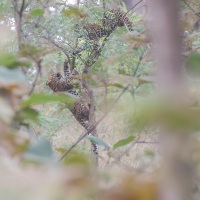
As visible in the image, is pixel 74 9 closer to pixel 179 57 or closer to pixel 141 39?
pixel 141 39

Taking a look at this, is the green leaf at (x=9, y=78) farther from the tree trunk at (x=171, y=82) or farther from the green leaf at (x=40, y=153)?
the tree trunk at (x=171, y=82)

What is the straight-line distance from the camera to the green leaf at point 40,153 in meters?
0.29

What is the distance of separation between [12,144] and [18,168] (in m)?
0.07

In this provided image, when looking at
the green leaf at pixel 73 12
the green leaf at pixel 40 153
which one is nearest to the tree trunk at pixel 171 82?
the green leaf at pixel 40 153

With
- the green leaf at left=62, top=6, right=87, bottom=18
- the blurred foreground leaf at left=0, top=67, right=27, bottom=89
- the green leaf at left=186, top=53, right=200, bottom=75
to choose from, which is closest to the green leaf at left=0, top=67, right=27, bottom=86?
the blurred foreground leaf at left=0, top=67, right=27, bottom=89

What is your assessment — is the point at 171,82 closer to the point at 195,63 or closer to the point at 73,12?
the point at 195,63

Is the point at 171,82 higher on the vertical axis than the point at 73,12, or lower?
lower

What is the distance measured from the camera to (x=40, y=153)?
12.0 inches

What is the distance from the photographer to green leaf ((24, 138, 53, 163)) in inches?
11.4

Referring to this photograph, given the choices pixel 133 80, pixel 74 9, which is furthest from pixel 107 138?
pixel 133 80

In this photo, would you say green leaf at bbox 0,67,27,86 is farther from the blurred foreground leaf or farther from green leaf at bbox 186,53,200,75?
green leaf at bbox 186,53,200,75

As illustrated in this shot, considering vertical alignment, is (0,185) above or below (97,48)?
below

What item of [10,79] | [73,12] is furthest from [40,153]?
[73,12]

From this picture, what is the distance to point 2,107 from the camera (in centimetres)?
32
